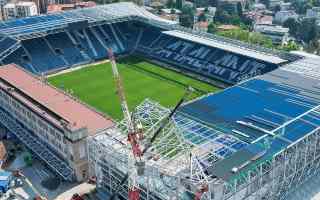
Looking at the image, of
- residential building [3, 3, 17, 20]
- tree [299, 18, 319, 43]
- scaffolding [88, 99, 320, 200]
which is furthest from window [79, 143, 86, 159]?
residential building [3, 3, 17, 20]

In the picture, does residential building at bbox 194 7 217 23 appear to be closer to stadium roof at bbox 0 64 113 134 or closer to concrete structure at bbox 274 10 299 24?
concrete structure at bbox 274 10 299 24

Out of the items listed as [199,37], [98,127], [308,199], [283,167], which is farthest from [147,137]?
[199,37]

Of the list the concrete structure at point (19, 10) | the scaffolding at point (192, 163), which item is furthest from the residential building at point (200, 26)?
the scaffolding at point (192, 163)

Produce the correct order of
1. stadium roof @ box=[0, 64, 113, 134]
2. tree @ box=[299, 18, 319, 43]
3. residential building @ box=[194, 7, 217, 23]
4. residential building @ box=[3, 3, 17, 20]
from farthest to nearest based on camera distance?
1. residential building @ box=[194, 7, 217, 23]
2. residential building @ box=[3, 3, 17, 20]
3. tree @ box=[299, 18, 319, 43]
4. stadium roof @ box=[0, 64, 113, 134]

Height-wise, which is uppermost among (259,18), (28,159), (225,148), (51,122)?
(259,18)

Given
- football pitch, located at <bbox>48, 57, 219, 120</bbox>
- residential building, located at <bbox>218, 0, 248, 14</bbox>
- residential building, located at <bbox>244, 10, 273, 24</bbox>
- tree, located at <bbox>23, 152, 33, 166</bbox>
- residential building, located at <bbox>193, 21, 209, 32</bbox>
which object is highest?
residential building, located at <bbox>218, 0, 248, 14</bbox>

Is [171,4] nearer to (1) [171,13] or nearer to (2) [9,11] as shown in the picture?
(1) [171,13]

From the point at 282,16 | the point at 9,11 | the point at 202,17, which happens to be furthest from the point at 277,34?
the point at 9,11

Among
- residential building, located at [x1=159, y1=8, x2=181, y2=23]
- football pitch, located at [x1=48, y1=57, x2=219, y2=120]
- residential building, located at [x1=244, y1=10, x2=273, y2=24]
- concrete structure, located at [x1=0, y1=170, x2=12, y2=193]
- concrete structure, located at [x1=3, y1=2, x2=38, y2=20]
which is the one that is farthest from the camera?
residential building, located at [x1=244, y1=10, x2=273, y2=24]
